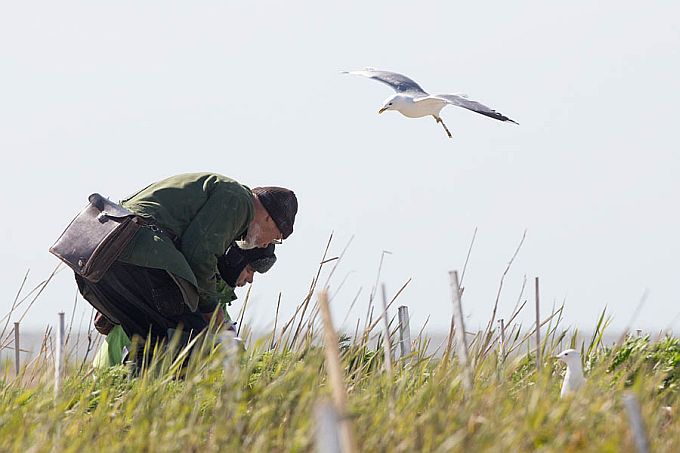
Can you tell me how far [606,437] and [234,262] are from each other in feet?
8.28

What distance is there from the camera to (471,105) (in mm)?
6023

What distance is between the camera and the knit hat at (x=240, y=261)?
5.59m

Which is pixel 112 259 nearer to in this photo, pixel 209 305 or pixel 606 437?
pixel 209 305

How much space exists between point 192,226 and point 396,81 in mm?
2518

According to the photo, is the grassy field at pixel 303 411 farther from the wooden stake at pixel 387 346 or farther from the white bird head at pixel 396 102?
the white bird head at pixel 396 102

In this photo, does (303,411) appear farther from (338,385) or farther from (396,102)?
(396,102)

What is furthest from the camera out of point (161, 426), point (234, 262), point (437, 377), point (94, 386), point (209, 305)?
point (234, 262)

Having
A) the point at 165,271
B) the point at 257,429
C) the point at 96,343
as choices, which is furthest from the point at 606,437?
the point at 96,343

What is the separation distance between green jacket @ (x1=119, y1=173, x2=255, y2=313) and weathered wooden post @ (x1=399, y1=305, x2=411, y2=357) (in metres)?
1.03

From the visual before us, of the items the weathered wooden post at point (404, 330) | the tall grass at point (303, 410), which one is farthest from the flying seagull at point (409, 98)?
the tall grass at point (303, 410)

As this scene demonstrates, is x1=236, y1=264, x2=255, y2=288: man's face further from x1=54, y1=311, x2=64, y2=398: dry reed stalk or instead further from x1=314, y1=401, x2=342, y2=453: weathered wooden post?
x1=314, y1=401, x2=342, y2=453: weathered wooden post

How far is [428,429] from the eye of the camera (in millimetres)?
3371

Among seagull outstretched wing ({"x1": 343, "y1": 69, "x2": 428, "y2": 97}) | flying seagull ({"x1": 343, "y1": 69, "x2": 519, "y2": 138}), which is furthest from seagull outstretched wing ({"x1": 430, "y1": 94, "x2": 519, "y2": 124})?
seagull outstretched wing ({"x1": 343, "y1": 69, "x2": 428, "y2": 97})

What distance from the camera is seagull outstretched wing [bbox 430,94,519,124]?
19.0ft
